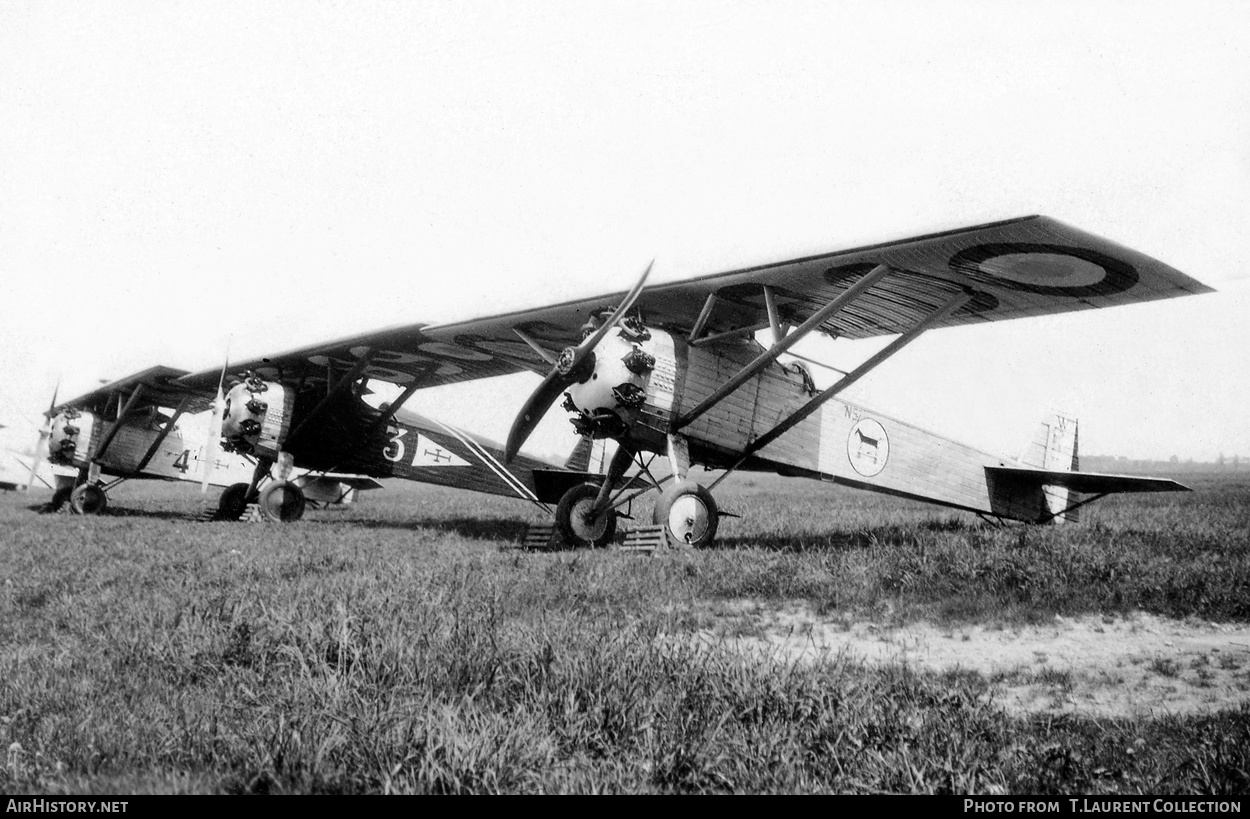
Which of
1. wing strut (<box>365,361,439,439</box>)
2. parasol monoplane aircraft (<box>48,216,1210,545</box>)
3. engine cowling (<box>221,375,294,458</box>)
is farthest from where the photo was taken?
wing strut (<box>365,361,439,439</box>)

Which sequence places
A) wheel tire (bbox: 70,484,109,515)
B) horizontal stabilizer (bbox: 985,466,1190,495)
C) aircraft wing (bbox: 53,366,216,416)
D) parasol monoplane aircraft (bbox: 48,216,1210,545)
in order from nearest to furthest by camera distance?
parasol monoplane aircraft (bbox: 48,216,1210,545)
horizontal stabilizer (bbox: 985,466,1190,495)
aircraft wing (bbox: 53,366,216,416)
wheel tire (bbox: 70,484,109,515)

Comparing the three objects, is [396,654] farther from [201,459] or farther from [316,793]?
[201,459]

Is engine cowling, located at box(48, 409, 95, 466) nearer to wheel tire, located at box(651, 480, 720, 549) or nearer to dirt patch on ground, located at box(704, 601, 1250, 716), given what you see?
wheel tire, located at box(651, 480, 720, 549)

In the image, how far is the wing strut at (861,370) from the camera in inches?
300

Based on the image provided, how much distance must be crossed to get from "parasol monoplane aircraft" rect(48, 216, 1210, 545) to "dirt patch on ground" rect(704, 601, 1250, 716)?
2950 mm

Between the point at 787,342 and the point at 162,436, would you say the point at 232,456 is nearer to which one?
the point at 162,436

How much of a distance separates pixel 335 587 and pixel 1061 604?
4698 mm

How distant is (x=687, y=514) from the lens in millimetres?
7914

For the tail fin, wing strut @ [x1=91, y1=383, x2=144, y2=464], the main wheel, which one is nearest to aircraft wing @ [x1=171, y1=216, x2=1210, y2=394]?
the tail fin

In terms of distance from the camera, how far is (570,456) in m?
14.2

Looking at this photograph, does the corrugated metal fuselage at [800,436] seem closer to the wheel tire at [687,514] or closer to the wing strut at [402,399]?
the wheel tire at [687,514]

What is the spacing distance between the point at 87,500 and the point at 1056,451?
60.3 feet

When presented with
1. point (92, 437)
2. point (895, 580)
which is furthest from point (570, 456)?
point (92, 437)

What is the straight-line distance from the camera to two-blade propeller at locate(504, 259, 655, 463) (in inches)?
308
